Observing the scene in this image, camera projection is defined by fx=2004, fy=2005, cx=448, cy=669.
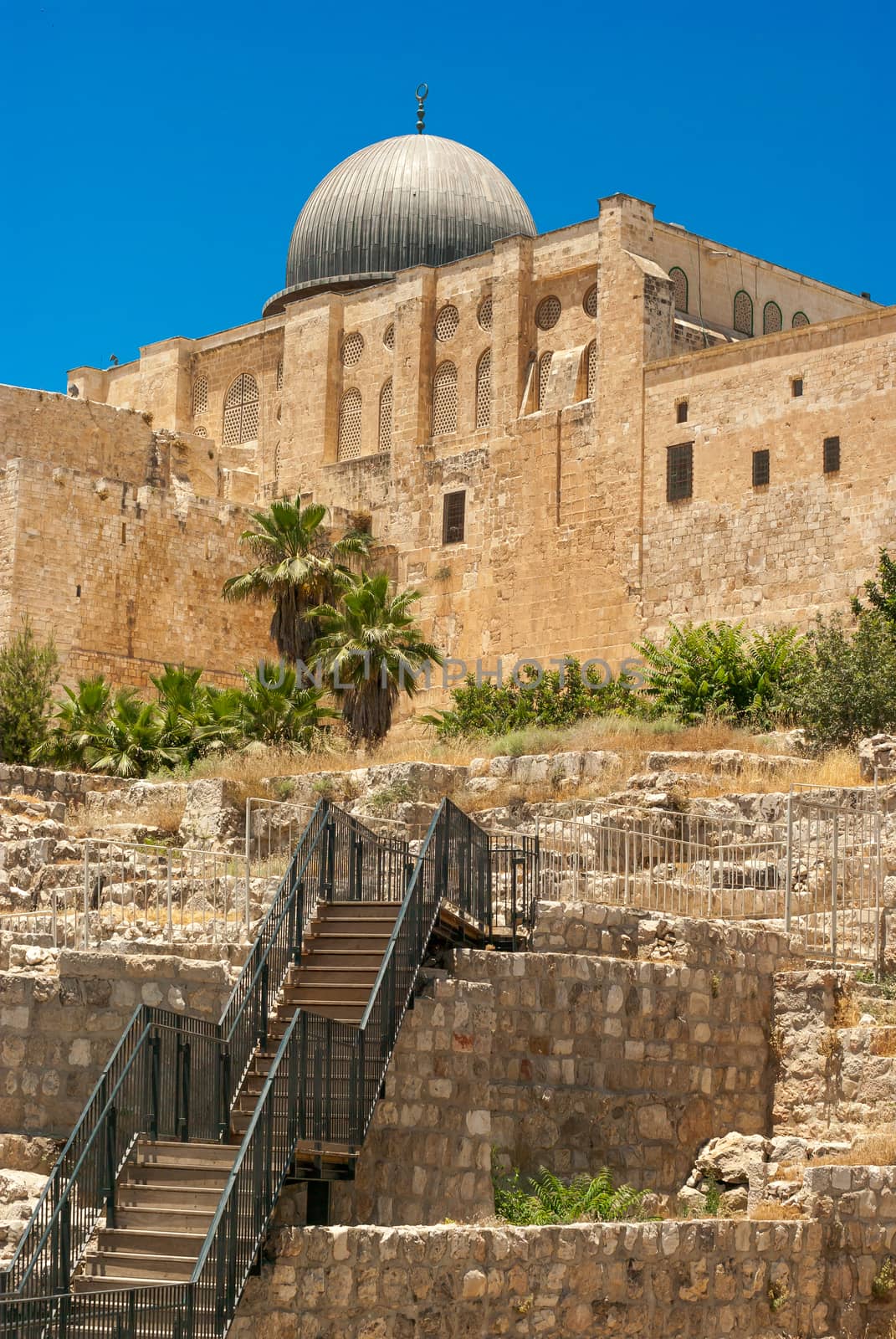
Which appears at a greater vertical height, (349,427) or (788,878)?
(349,427)

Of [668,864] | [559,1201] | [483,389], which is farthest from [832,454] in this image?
[559,1201]

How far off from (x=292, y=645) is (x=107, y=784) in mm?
6435

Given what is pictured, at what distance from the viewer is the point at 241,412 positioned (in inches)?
1608

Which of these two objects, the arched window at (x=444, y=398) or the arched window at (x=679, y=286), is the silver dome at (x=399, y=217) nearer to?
the arched window at (x=444, y=398)

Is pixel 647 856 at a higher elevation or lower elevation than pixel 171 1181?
higher

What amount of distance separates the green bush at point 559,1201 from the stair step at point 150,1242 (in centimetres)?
241

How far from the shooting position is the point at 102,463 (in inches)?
1494

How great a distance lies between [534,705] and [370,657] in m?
3.06

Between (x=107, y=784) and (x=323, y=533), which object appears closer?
(x=107, y=784)

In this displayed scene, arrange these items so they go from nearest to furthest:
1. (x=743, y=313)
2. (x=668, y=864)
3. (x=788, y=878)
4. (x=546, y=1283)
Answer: (x=546, y=1283) → (x=788, y=878) → (x=668, y=864) → (x=743, y=313)

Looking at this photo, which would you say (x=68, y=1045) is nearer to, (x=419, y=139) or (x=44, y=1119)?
(x=44, y=1119)

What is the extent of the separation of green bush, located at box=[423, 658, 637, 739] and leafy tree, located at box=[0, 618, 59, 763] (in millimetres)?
5845

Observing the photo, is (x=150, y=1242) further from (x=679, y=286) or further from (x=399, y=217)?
(x=399, y=217)

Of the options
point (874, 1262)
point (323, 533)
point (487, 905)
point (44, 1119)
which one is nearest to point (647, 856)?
point (487, 905)
